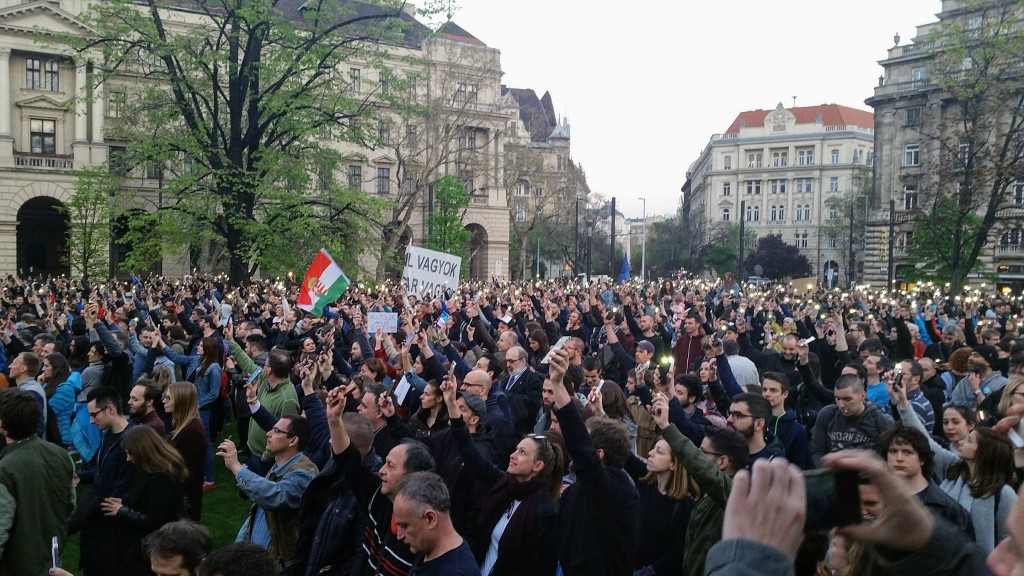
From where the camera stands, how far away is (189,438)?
20.1ft

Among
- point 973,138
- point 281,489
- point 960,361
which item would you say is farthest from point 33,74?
point 960,361

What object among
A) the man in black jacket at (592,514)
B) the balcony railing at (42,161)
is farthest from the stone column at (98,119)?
the man in black jacket at (592,514)

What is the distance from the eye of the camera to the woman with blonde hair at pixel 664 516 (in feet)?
15.8

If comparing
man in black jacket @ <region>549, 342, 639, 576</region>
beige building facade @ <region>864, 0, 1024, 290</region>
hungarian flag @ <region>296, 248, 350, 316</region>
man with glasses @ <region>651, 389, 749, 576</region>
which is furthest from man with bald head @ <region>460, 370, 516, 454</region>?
beige building facade @ <region>864, 0, 1024, 290</region>

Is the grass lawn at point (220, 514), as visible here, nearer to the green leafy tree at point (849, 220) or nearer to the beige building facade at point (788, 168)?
the green leafy tree at point (849, 220)

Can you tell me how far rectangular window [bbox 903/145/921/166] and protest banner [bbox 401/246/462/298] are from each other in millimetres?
48580

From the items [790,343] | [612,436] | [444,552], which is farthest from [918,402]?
[444,552]

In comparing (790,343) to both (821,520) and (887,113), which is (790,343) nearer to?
(821,520)

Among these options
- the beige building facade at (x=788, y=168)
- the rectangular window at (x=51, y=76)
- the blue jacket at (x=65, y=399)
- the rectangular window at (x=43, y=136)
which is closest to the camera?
the blue jacket at (x=65, y=399)

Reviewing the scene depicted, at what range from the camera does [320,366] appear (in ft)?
22.9

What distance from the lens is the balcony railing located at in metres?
44.3

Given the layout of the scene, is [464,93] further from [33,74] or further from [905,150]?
[905,150]

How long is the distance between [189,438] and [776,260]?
74035 millimetres

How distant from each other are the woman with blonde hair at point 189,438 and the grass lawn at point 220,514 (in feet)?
5.76
